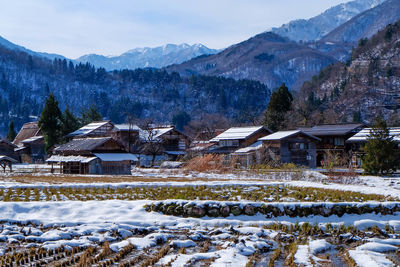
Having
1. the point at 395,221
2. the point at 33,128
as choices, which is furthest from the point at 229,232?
the point at 33,128

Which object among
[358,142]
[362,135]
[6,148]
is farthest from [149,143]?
[362,135]

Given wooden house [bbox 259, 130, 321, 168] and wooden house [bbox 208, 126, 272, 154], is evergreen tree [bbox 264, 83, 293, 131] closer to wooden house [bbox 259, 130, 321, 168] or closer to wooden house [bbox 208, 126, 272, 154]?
Result: wooden house [bbox 208, 126, 272, 154]

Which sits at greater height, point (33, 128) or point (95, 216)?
point (33, 128)

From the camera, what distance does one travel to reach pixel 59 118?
6688cm

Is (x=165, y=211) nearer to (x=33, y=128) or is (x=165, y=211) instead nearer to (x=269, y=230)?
(x=269, y=230)

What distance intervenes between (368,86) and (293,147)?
72864 mm

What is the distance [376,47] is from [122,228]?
134562 millimetres

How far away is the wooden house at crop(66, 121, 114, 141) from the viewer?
65.9 metres

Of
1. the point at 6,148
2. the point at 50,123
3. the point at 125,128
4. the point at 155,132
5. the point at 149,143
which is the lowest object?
the point at 6,148

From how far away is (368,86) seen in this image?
115 m

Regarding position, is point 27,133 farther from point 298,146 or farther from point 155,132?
point 298,146

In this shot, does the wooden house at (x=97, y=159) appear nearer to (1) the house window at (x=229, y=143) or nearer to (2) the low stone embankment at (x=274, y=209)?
(1) the house window at (x=229, y=143)

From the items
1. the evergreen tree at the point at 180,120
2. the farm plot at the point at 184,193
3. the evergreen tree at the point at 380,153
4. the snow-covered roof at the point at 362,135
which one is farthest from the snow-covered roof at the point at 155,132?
the evergreen tree at the point at 180,120

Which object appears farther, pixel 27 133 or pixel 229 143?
pixel 27 133
